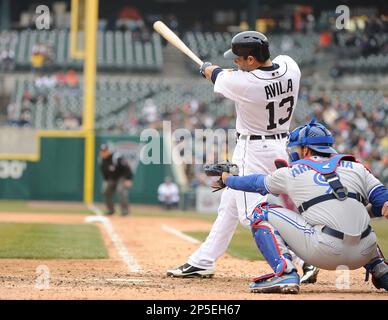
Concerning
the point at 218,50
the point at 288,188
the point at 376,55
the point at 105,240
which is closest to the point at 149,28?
the point at 218,50

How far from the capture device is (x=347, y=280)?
7.41 metres

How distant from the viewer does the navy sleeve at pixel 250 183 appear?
244 inches

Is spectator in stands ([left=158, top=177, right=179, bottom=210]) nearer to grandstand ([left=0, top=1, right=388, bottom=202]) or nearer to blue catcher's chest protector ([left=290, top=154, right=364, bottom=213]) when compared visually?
grandstand ([left=0, top=1, right=388, bottom=202])

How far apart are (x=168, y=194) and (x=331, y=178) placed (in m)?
18.6

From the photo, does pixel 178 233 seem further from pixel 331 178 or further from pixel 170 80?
pixel 170 80

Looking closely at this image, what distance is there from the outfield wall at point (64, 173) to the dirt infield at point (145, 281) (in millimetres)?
13841

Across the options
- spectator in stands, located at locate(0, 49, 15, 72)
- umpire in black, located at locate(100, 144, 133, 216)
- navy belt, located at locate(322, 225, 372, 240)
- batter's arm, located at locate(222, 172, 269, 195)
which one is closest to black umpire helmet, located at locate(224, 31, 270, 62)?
batter's arm, located at locate(222, 172, 269, 195)

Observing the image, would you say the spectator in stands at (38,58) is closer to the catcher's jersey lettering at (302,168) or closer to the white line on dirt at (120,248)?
the white line on dirt at (120,248)

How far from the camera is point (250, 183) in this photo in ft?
20.5

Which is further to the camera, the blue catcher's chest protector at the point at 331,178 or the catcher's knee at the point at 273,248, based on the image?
the catcher's knee at the point at 273,248

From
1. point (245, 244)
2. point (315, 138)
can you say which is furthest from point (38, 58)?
point (315, 138)

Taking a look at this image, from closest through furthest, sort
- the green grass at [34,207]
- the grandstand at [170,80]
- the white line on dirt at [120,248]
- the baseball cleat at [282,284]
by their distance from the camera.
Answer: the baseball cleat at [282,284]
the white line on dirt at [120,248]
the green grass at [34,207]
the grandstand at [170,80]

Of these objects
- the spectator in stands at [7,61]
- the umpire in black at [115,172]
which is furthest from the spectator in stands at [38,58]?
the umpire in black at [115,172]

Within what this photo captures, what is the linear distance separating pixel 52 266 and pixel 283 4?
2596 cm
